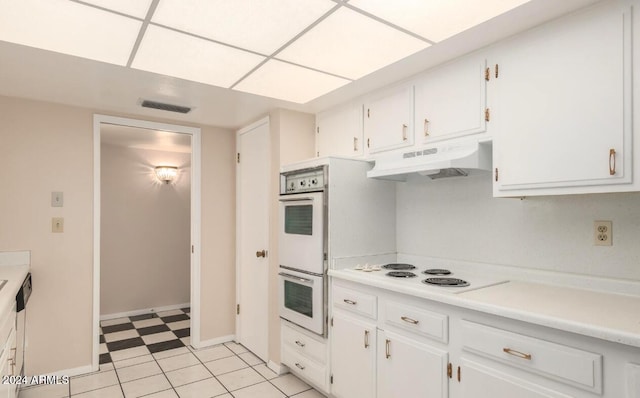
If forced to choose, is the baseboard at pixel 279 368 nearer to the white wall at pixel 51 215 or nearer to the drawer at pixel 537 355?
the white wall at pixel 51 215

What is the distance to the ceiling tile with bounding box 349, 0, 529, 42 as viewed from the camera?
1577mm

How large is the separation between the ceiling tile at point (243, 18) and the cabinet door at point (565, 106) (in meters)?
1.01

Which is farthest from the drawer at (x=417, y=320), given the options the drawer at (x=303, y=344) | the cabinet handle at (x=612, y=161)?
the cabinet handle at (x=612, y=161)

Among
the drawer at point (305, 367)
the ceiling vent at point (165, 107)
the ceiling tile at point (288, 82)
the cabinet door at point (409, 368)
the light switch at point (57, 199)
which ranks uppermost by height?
the ceiling tile at point (288, 82)

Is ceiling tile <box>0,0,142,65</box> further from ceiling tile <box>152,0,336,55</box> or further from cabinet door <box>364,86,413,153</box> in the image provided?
cabinet door <box>364,86,413,153</box>

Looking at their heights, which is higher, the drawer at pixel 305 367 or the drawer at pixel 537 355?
the drawer at pixel 537 355

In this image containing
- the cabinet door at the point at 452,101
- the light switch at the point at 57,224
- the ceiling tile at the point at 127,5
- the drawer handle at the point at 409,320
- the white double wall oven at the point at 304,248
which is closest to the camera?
the ceiling tile at the point at 127,5

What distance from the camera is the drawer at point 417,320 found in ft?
5.67

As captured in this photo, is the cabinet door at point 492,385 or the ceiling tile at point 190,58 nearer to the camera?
the cabinet door at point 492,385

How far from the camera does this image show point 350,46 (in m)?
2.00

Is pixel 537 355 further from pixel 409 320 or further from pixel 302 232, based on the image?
pixel 302 232

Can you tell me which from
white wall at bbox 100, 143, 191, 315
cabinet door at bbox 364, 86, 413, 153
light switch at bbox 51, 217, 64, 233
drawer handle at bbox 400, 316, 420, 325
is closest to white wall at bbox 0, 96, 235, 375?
light switch at bbox 51, 217, 64, 233

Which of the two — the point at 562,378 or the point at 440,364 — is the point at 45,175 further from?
the point at 562,378

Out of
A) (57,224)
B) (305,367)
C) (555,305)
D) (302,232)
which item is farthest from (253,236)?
(555,305)
